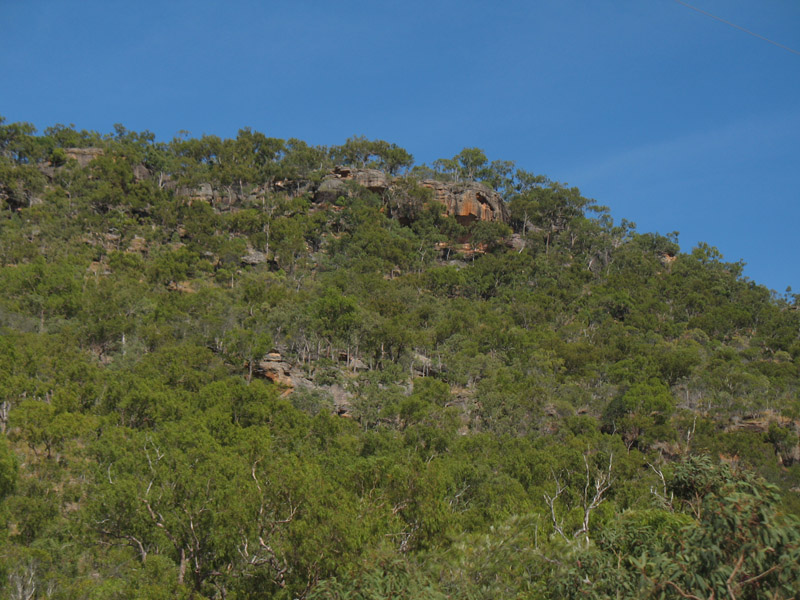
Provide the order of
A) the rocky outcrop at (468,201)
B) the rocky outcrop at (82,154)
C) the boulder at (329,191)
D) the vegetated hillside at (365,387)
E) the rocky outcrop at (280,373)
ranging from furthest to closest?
1. the rocky outcrop at (468,201)
2. the boulder at (329,191)
3. the rocky outcrop at (82,154)
4. the rocky outcrop at (280,373)
5. the vegetated hillside at (365,387)

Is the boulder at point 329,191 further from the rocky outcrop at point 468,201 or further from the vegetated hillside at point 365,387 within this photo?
the rocky outcrop at point 468,201

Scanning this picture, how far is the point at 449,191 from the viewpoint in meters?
92.7

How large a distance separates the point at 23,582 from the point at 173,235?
58015 mm

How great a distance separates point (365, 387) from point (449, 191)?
182 ft

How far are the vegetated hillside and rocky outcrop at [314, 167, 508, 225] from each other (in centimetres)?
45

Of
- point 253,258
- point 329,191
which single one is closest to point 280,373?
point 253,258

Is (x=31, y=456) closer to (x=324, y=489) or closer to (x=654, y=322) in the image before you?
(x=324, y=489)

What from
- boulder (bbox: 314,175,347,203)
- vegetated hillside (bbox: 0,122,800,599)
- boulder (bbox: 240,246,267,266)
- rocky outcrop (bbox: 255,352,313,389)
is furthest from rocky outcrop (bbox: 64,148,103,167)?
rocky outcrop (bbox: 255,352,313,389)

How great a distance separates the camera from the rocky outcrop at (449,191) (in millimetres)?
89062

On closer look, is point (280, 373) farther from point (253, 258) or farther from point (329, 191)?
point (329, 191)

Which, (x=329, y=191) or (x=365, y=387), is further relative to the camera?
(x=329, y=191)

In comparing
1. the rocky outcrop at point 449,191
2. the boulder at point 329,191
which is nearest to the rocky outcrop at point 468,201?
the rocky outcrop at point 449,191

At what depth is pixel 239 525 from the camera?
14586 mm

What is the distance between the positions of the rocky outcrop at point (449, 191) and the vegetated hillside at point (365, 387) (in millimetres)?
452
